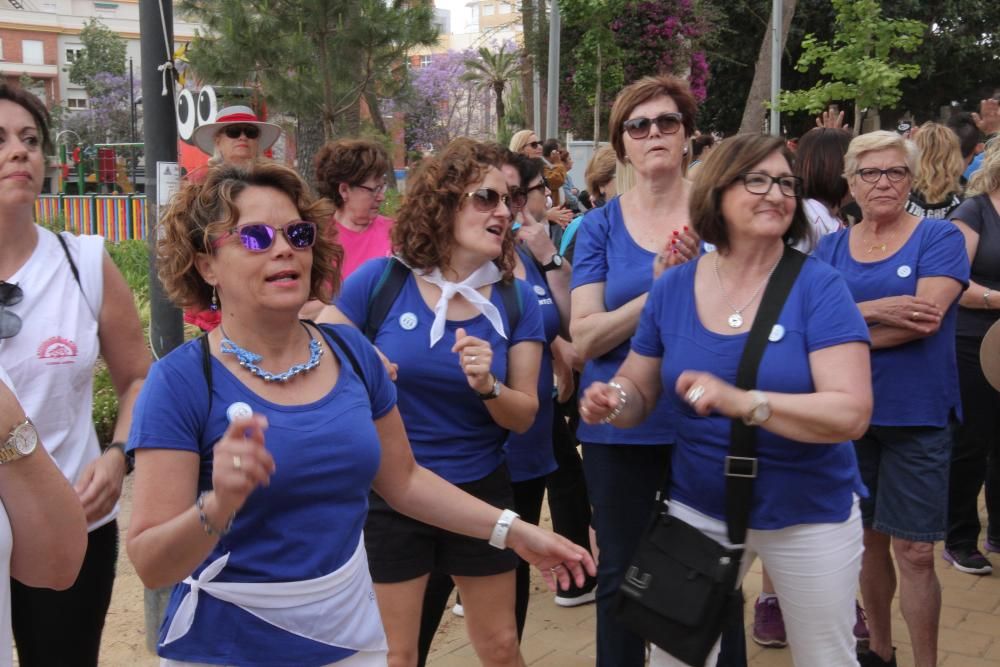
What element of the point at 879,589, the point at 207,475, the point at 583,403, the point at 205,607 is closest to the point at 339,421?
the point at 207,475

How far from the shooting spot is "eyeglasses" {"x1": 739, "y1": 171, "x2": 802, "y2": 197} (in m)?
3.16

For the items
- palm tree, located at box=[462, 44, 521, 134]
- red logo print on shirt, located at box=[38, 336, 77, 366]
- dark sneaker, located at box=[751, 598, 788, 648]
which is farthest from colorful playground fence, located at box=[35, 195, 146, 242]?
palm tree, located at box=[462, 44, 521, 134]

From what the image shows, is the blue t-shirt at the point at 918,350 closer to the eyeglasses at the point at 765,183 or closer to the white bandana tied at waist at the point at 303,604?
the eyeglasses at the point at 765,183

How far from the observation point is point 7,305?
2869 millimetres

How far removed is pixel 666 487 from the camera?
3.34m

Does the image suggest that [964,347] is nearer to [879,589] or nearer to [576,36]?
[879,589]

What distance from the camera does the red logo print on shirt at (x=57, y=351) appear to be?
2.89 metres

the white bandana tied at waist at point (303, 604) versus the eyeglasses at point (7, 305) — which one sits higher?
the eyeglasses at point (7, 305)

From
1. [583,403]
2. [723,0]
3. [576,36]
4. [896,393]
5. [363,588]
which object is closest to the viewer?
[363,588]

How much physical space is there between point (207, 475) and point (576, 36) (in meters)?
21.1

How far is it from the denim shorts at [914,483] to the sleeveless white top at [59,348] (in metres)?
2.71

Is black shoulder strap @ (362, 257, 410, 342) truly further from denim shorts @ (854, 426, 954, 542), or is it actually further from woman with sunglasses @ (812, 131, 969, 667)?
denim shorts @ (854, 426, 954, 542)

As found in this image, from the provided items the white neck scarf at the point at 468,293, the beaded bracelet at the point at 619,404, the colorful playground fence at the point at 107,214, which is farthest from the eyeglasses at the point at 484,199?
the colorful playground fence at the point at 107,214

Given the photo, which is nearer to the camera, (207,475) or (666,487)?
(207,475)
